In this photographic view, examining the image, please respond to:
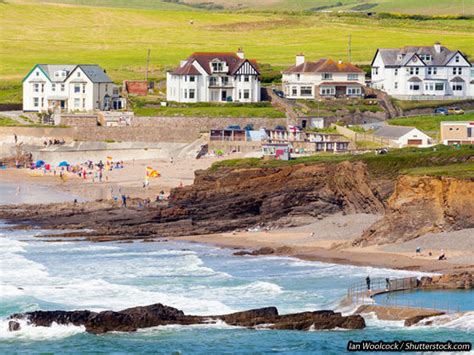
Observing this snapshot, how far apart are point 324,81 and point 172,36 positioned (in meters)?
60.0

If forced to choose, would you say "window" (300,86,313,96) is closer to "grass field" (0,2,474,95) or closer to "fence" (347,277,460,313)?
"grass field" (0,2,474,95)

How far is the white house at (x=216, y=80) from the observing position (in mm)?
112750

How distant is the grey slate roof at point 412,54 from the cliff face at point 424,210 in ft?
176

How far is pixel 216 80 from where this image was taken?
4469 inches

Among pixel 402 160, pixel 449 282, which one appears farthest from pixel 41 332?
pixel 402 160

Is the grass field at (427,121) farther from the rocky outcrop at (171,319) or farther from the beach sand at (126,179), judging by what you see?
the rocky outcrop at (171,319)

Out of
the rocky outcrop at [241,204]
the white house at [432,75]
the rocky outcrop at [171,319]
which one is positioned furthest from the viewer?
the white house at [432,75]

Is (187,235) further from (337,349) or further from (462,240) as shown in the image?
(337,349)

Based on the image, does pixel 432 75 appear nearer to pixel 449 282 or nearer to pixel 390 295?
pixel 449 282

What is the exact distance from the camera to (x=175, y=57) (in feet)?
484

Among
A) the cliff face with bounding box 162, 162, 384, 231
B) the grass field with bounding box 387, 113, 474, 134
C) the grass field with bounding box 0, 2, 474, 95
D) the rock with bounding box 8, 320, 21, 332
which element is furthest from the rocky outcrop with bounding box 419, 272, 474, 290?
the grass field with bounding box 0, 2, 474, 95

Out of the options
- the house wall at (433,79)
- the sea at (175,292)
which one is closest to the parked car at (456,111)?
the house wall at (433,79)

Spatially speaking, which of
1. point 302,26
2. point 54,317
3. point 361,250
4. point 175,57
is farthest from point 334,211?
point 302,26

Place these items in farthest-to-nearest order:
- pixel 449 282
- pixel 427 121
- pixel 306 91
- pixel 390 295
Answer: pixel 306 91 < pixel 427 121 < pixel 449 282 < pixel 390 295
